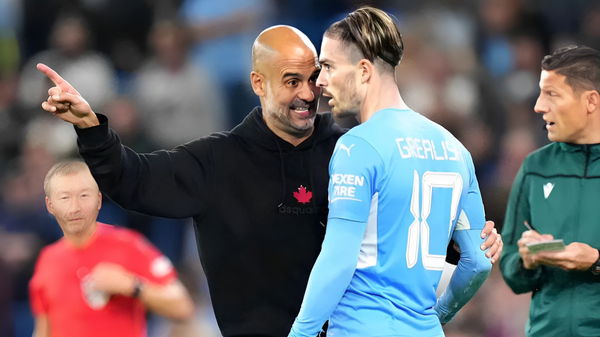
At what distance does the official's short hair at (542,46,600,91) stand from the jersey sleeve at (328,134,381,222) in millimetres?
1438

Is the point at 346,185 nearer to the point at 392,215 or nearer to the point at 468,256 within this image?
the point at 392,215

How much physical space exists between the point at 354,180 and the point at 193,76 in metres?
6.15

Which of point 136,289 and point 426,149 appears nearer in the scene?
point 426,149

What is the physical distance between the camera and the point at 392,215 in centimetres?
402

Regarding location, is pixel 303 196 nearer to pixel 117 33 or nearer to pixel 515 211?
pixel 515 211

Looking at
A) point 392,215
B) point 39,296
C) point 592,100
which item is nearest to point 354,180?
point 392,215

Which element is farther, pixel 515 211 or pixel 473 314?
pixel 473 314

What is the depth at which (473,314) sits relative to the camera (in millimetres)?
7941

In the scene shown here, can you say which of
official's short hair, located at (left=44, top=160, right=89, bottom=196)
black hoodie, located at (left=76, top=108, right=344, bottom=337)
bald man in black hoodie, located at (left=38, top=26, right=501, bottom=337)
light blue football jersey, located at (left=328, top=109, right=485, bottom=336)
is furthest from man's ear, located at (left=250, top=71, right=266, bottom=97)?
official's short hair, located at (left=44, top=160, right=89, bottom=196)

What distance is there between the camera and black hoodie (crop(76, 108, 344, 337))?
15.2 feet

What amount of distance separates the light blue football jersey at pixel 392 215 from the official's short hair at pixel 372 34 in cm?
24

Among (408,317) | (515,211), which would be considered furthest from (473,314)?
(408,317)

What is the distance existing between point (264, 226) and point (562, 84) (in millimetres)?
1550

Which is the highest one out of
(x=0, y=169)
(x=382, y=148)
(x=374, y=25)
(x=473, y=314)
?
(x=374, y=25)
